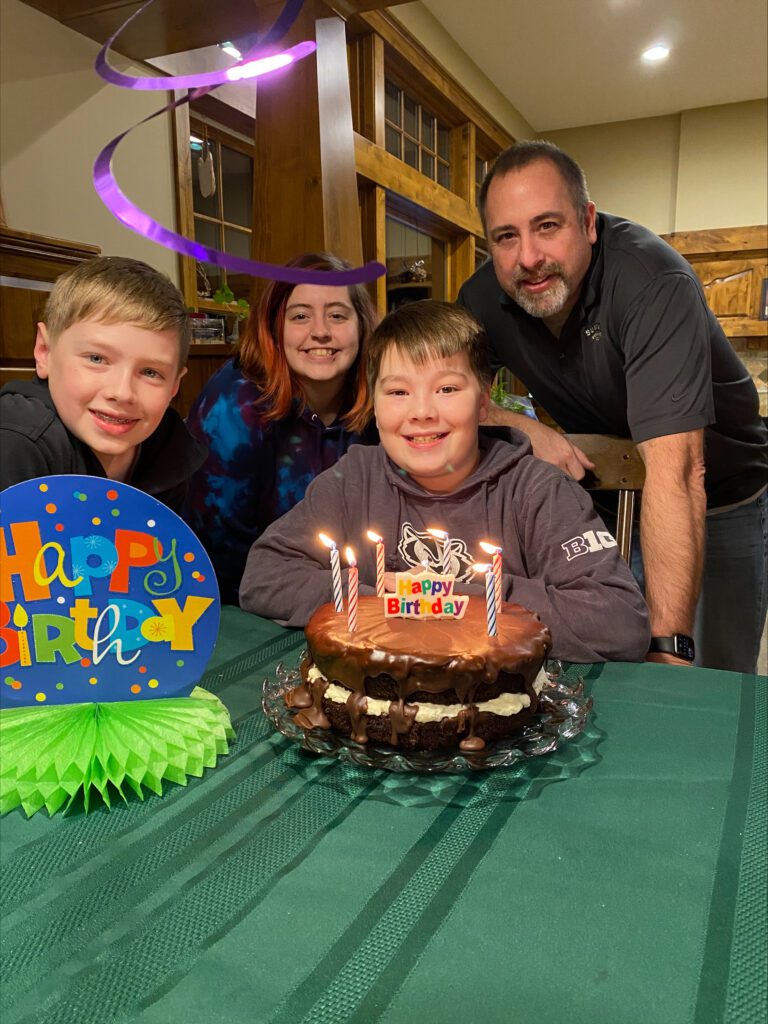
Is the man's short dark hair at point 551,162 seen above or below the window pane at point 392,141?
below

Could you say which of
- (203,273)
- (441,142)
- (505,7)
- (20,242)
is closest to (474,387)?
(20,242)

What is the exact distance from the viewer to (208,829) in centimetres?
70

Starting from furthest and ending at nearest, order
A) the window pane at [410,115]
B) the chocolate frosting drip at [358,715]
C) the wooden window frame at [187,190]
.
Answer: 1. the window pane at [410,115]
2. the wooden window frame at [187,190]
3. the chocolate frosting drip at [358,715]

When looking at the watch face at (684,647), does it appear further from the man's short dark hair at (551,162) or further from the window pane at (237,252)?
the window pane at (237,252)

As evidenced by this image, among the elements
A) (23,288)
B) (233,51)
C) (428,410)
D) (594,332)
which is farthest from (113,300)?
(233,51)

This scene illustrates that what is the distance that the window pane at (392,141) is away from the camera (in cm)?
523

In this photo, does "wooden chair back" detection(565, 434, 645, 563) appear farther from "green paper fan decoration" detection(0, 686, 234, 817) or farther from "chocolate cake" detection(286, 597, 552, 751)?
"green paper fan decoration" detection(0, 686, 234, 817)

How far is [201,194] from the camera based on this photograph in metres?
4.11

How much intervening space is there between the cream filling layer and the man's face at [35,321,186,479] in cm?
46

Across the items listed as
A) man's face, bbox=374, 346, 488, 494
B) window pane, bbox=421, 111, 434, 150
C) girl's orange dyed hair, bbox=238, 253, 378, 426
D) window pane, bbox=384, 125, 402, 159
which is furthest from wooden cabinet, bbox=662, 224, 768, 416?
man's face, bbox=374, 346, 488, 494

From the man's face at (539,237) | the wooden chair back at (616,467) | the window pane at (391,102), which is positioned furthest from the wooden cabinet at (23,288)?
the window pane at (391,102)

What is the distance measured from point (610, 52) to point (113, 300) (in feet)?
20.4

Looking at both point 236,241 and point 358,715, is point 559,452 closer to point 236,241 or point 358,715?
point 358,715

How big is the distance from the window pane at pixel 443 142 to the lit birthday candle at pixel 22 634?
20.6 feet
